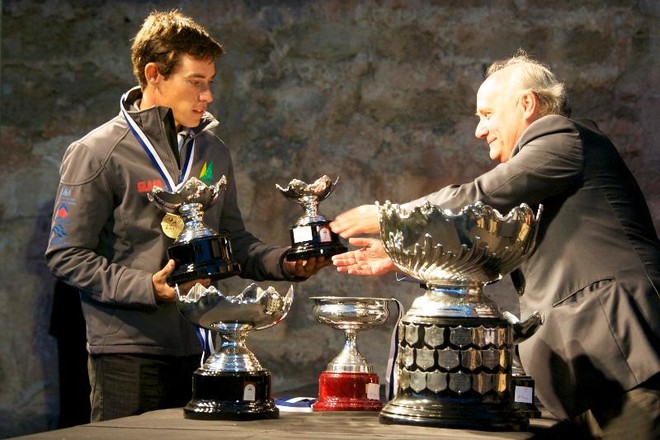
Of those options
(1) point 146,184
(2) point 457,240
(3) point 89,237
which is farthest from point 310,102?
(2) point 457,240

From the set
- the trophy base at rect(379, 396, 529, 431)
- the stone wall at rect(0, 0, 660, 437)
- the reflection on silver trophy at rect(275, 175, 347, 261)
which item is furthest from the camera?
the stone wall at rect(0, 0, 660, 437)

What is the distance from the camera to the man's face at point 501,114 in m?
3.12

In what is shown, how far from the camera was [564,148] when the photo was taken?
2.85m

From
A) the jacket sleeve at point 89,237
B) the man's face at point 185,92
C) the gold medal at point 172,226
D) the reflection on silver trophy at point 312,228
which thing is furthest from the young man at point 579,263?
the man's face at point 185,92

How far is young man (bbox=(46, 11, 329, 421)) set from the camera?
3117 mm

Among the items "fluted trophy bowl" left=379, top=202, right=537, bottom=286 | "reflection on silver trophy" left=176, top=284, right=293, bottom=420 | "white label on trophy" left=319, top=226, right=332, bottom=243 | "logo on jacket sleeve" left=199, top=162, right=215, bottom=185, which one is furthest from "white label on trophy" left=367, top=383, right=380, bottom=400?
"logo on jacket sleeve" left=199, top=162, right=215, bottom=185

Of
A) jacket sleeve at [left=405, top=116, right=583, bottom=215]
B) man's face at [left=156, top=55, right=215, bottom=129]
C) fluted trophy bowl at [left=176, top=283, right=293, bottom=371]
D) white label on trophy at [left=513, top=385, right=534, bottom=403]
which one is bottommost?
white label on trophy at [left=513, top=385, right=534, bottom=403]

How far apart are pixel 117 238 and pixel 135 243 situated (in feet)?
0.17

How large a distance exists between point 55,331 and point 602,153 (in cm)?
232

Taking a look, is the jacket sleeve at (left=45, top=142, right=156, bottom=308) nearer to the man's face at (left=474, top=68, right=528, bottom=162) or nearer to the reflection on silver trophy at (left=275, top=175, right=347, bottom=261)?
the reflection on silver trophy at (left=275, top=175, right=347, bottom=261)

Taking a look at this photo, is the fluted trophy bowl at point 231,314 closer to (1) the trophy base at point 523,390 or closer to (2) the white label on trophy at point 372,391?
(2) the white label on trophy at point 372,391

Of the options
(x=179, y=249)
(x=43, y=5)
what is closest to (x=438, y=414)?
(x=179, y=249)

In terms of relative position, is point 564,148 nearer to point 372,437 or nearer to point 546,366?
point 546,366

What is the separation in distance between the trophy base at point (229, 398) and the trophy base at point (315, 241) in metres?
0.73
